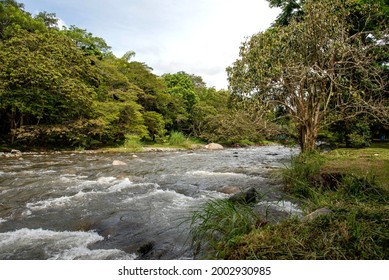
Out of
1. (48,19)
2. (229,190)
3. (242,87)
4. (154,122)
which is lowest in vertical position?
(229,190)

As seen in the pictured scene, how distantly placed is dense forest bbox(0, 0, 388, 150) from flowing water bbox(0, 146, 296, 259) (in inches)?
147

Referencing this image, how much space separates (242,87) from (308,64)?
2581 mm

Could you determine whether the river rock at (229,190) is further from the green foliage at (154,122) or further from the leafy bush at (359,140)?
the green foliage at (154,122)

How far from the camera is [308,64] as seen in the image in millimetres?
9320

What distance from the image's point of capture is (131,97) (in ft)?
75.2

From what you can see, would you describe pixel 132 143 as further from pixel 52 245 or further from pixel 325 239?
pixel 325 239

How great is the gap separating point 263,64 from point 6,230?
940cm

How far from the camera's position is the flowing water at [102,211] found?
3809 mm

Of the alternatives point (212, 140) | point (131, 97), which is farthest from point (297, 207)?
point (212, 140)

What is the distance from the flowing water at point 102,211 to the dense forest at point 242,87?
3.73m

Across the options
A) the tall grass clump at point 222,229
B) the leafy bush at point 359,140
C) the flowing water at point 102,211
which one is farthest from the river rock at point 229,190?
the leafy bush at point 359,140

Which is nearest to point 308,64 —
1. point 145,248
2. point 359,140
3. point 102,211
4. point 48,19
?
point 359,140

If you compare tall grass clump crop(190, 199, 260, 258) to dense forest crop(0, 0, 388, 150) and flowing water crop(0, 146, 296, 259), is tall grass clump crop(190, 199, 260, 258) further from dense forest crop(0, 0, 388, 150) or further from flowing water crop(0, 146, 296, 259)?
dense forest crop(0, 0, 388, 150)
